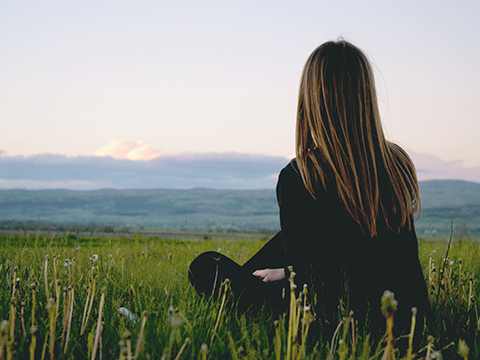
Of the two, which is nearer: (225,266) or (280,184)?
(280,184)

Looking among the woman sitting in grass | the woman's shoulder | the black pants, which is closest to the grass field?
the black pants

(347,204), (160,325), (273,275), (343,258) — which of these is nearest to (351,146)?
(347,204)

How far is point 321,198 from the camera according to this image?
213 centimetres

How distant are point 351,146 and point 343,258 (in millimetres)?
592

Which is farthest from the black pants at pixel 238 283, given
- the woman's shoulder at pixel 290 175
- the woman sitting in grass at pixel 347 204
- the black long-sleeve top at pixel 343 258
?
the woman's shoulder at pixel 290 175

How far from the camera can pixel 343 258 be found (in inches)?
82.9

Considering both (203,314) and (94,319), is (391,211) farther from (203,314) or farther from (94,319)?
(94,319)

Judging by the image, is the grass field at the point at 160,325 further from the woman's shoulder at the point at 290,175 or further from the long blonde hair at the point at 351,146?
the woman's shoulder at the point at 290,175

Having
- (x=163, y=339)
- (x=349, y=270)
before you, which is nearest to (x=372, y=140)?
(x=349, y=270)

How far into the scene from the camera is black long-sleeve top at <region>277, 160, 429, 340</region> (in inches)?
82.0

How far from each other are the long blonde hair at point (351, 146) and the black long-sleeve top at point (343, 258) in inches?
2.8

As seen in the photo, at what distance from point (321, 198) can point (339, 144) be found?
0.30 metres

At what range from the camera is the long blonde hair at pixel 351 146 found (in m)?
2.11

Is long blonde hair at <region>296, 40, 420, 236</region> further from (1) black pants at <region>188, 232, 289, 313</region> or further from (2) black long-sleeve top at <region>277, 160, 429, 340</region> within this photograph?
(1) black pants at <region>188, 232, 289, 313</region>
